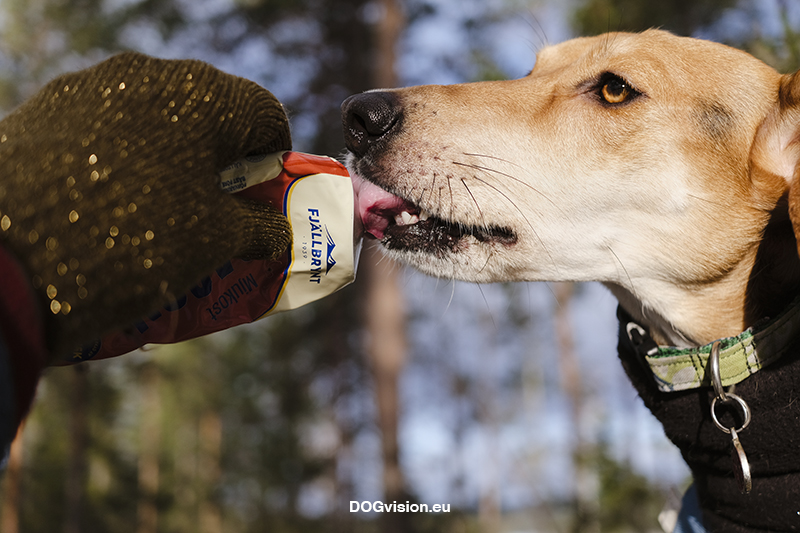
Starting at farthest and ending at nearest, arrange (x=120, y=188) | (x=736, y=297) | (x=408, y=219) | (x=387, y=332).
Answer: (x=387, y=332) → (x=736, y=297) → (x=408, y=219) → (x=120, y=188)

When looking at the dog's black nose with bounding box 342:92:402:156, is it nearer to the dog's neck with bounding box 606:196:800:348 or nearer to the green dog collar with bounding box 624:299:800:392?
the dog's neck with bounding box 606:196:800:348

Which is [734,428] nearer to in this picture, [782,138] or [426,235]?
[782,138]

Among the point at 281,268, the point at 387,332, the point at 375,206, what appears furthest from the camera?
the point at 387,332

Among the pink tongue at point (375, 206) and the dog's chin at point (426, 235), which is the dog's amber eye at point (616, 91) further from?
the pink tongue at point (375, 206)

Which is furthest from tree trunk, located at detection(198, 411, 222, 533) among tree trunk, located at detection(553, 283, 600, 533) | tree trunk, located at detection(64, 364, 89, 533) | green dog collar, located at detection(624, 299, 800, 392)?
green dog collar, located at detection(624, 299, 800, 392)

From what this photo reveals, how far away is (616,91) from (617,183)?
48 cm

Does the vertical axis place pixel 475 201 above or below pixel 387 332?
above

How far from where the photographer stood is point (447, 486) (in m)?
28.1

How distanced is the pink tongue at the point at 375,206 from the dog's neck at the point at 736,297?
4.16 feet

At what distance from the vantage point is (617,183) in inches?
106

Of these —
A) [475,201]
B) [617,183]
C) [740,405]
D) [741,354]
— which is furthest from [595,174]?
[740,405]

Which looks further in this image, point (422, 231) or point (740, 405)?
point (422, 231)

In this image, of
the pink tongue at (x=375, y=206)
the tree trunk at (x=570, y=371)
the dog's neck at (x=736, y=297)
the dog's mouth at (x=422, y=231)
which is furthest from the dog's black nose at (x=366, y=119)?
the tree trunk at (x=570, y=371)

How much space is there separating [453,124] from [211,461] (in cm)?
3771
